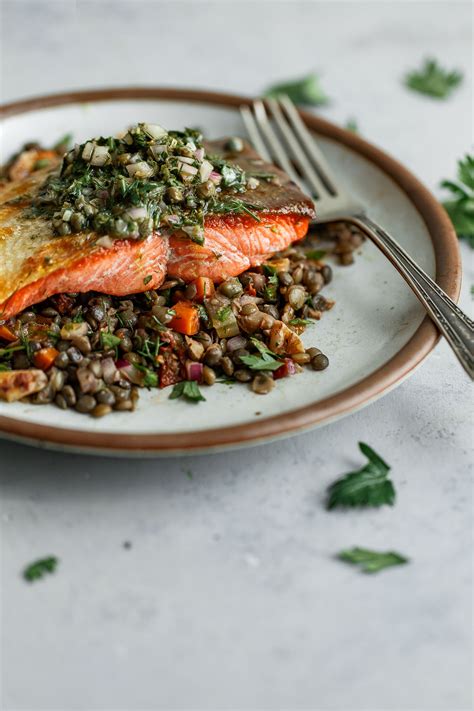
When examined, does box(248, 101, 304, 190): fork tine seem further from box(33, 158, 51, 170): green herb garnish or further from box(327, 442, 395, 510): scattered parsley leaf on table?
box(327, 442, 395, 510): scattered parsley leaf on table

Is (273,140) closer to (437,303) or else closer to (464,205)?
(464,205)

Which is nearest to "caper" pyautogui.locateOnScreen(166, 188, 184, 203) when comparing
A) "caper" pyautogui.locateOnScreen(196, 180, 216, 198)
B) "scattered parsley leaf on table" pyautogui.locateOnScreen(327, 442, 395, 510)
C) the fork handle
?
"caper" pyautogui.locateOnScreen(196, 180, 216, 198)

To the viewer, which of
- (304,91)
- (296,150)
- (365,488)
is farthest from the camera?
(304,91)

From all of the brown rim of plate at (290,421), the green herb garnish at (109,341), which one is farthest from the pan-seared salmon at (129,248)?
the brown rim of plate at (290,421)

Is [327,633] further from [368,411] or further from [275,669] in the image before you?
[368,411]

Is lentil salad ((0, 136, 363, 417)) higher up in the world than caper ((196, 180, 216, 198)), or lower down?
lower down

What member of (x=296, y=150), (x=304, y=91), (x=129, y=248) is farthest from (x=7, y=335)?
(x=304, y=91)
